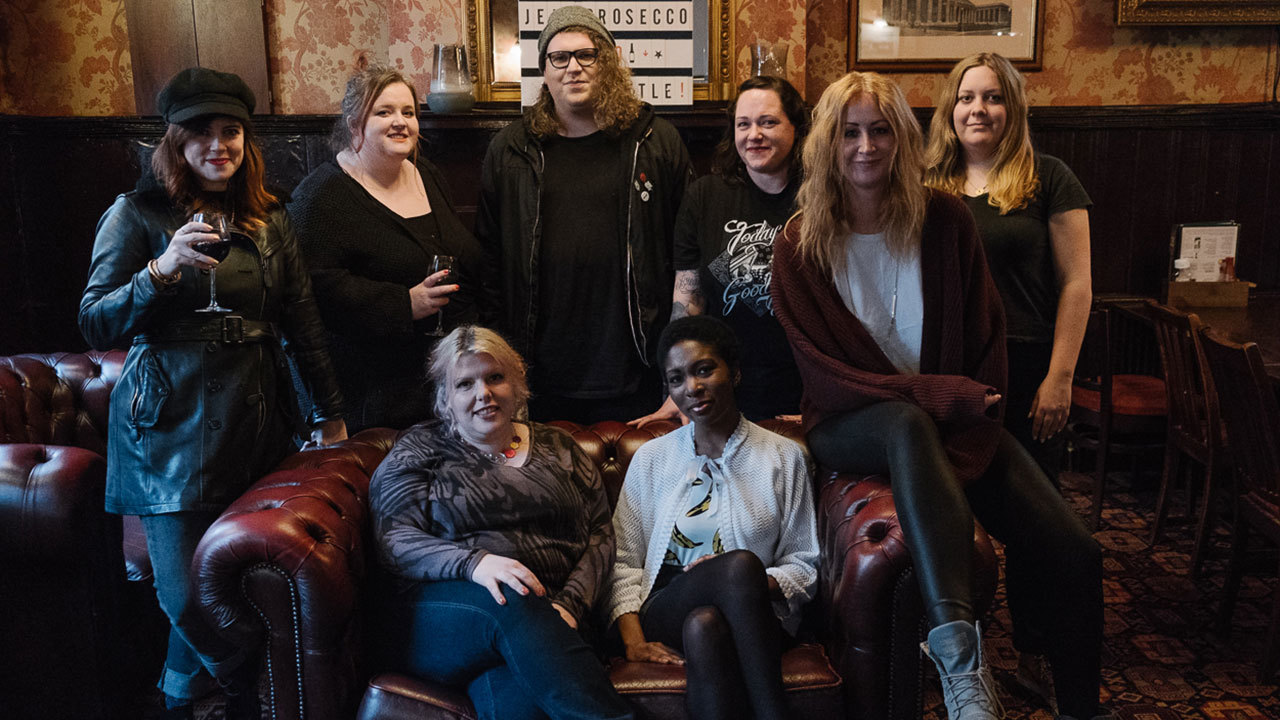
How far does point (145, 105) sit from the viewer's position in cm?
423

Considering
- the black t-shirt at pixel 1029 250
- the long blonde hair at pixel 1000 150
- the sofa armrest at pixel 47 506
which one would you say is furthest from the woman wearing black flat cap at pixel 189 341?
the black t-shirt at pixel 1029 250

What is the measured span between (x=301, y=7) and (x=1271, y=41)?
434cm

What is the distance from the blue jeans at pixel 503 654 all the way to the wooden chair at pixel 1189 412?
238 centimetres

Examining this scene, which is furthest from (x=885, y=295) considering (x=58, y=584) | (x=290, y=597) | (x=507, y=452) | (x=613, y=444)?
(x=58, y=584)

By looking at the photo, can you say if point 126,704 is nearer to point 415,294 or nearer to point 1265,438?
point 415,294

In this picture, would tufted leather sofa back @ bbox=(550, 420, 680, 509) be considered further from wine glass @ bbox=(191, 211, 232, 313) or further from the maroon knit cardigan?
wine glass @ bbox=(191, 211, 232, 313)

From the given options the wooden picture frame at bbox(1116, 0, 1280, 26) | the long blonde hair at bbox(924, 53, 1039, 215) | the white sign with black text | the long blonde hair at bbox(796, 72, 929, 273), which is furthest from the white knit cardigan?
the wooden picture frame at bbox(1116, 0, 1280, 26)

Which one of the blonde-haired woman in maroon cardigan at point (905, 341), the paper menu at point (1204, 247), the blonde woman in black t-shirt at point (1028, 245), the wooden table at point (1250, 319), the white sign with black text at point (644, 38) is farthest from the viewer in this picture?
the paper menu at point (1204, 247)

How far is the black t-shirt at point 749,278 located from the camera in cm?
257

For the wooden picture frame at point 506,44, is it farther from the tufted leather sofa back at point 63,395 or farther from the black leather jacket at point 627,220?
the tufted leather sofa back at point 63,395

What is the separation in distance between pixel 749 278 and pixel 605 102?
0.65 m

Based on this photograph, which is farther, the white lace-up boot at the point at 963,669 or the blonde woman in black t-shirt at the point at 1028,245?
the blonde woman in black t-shirt at the point at 1028,245

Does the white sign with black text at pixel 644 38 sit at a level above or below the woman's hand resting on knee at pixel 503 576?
above

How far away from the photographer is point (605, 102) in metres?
2.75
